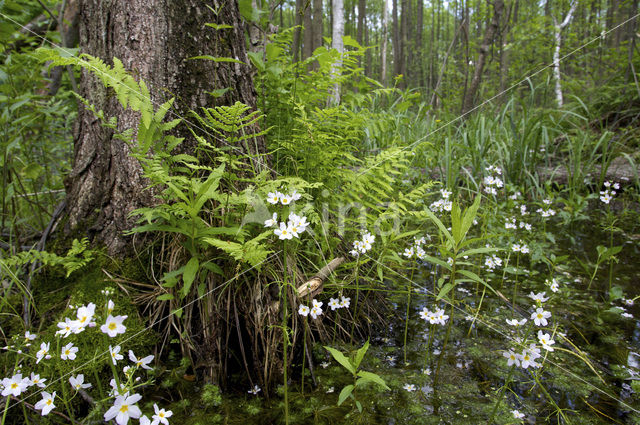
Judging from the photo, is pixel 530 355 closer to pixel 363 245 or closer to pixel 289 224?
pixel 363 245

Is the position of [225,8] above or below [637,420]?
above

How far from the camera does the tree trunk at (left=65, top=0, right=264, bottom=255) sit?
60.2 inches

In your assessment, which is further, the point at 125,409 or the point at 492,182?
the point at 492,182

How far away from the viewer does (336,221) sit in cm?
192

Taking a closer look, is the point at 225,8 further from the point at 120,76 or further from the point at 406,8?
the point at 406,8

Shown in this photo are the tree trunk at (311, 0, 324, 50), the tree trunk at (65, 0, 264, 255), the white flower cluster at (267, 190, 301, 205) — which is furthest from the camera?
the tree trunk at (311, 0, 324, 50)

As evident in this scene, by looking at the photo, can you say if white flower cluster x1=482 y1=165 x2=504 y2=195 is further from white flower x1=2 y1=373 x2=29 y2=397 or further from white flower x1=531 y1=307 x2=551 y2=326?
white flower x1=2 y1=373 x2=29 y2=397

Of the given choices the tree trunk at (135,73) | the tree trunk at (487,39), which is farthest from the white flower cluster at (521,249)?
the tree trunk at (135,73)

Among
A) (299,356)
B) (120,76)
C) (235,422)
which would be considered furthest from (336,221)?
(120,76)

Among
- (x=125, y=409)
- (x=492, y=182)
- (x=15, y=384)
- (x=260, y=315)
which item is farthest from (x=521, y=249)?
(x=15, y=384)

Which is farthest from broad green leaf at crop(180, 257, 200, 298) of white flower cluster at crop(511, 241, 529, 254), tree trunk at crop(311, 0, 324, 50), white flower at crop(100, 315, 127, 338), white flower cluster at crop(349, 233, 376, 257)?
tree trunk at crop(311, 0, 324, 50)

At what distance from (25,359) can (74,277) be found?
15.8 inches

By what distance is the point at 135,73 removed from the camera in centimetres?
151

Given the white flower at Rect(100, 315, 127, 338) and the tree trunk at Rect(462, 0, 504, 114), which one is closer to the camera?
the white flower at Rect(100, 315, 127, 338)
